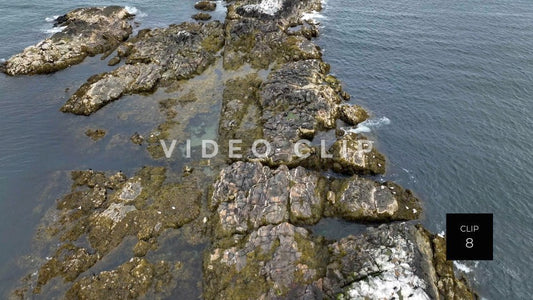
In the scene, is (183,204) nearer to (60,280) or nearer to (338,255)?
(60,280)

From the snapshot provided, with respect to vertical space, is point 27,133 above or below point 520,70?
below

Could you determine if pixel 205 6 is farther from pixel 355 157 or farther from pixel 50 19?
pixel 355 157

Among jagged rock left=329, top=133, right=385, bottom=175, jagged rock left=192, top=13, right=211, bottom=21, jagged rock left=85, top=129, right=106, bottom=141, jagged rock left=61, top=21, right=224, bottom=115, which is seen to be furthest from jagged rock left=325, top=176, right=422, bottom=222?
jagged rock left=192, top=13, right=211, bottom=21

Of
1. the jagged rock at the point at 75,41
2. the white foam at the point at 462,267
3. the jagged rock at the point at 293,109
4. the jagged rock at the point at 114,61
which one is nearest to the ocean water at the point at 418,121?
the white foam at the point at 462,267

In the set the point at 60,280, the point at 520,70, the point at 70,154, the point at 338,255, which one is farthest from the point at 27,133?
the point at 520,70

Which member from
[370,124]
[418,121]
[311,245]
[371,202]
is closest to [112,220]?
[311,245]

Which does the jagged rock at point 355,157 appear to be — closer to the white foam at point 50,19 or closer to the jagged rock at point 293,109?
the jagged rock at point 293,109

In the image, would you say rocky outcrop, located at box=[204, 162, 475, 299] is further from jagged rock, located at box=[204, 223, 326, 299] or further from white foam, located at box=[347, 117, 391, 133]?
white foam, located at box=[347, 117, 391, 133]
